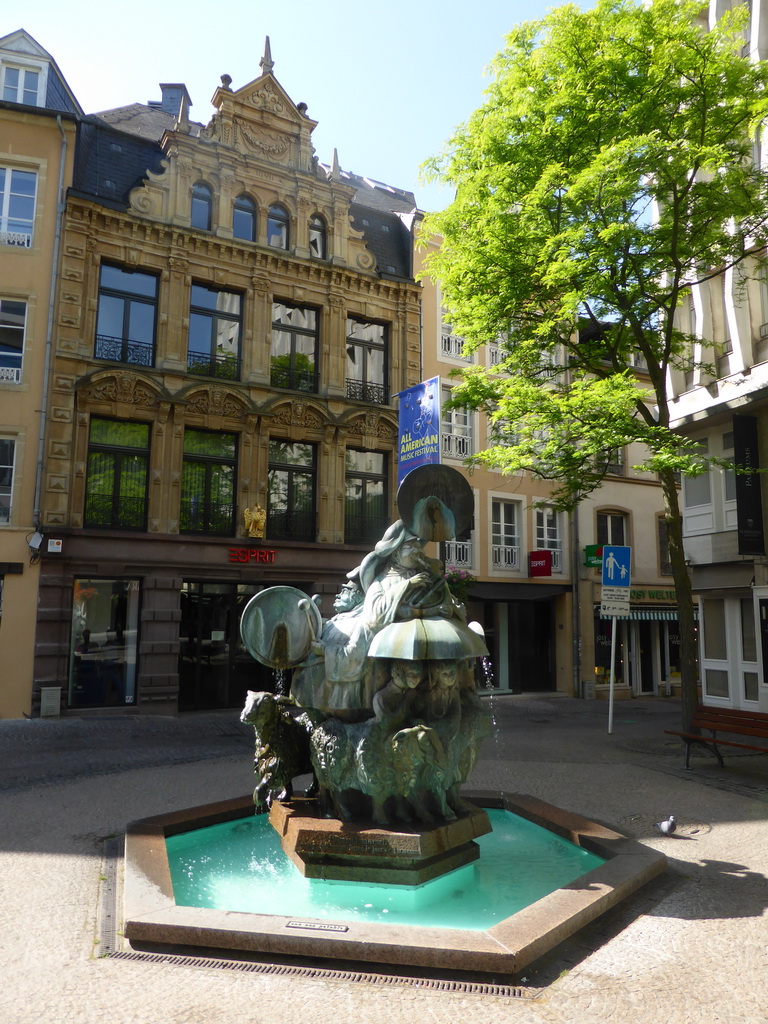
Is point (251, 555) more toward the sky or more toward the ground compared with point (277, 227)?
more toward the ground

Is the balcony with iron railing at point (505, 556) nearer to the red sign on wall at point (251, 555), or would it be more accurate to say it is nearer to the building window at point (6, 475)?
the red sign on wall at point (251, 555)

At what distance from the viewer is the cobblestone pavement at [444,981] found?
12.6 ft

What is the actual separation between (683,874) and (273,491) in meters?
14.6

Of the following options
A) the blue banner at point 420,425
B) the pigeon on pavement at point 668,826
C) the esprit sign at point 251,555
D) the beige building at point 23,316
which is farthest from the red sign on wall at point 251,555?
the pigeon on pavement at point 668,826

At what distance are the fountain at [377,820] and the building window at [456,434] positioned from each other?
1567 centimetres

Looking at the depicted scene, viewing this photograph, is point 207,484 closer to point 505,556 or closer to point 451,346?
point 451,346

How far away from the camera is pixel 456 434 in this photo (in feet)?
73.5

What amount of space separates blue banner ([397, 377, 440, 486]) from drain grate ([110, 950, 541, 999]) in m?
11.4

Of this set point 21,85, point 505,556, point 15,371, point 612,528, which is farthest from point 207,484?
point 612,528

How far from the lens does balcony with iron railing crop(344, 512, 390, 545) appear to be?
20.2 meters

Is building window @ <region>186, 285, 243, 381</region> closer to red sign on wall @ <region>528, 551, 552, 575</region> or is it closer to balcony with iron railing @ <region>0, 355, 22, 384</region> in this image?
balcony with iron railing @ <region>0, 355, 22, 384</region>

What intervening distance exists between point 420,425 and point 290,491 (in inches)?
181

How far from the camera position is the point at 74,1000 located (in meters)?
3.89

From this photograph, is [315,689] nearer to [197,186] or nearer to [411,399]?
[411,399]
